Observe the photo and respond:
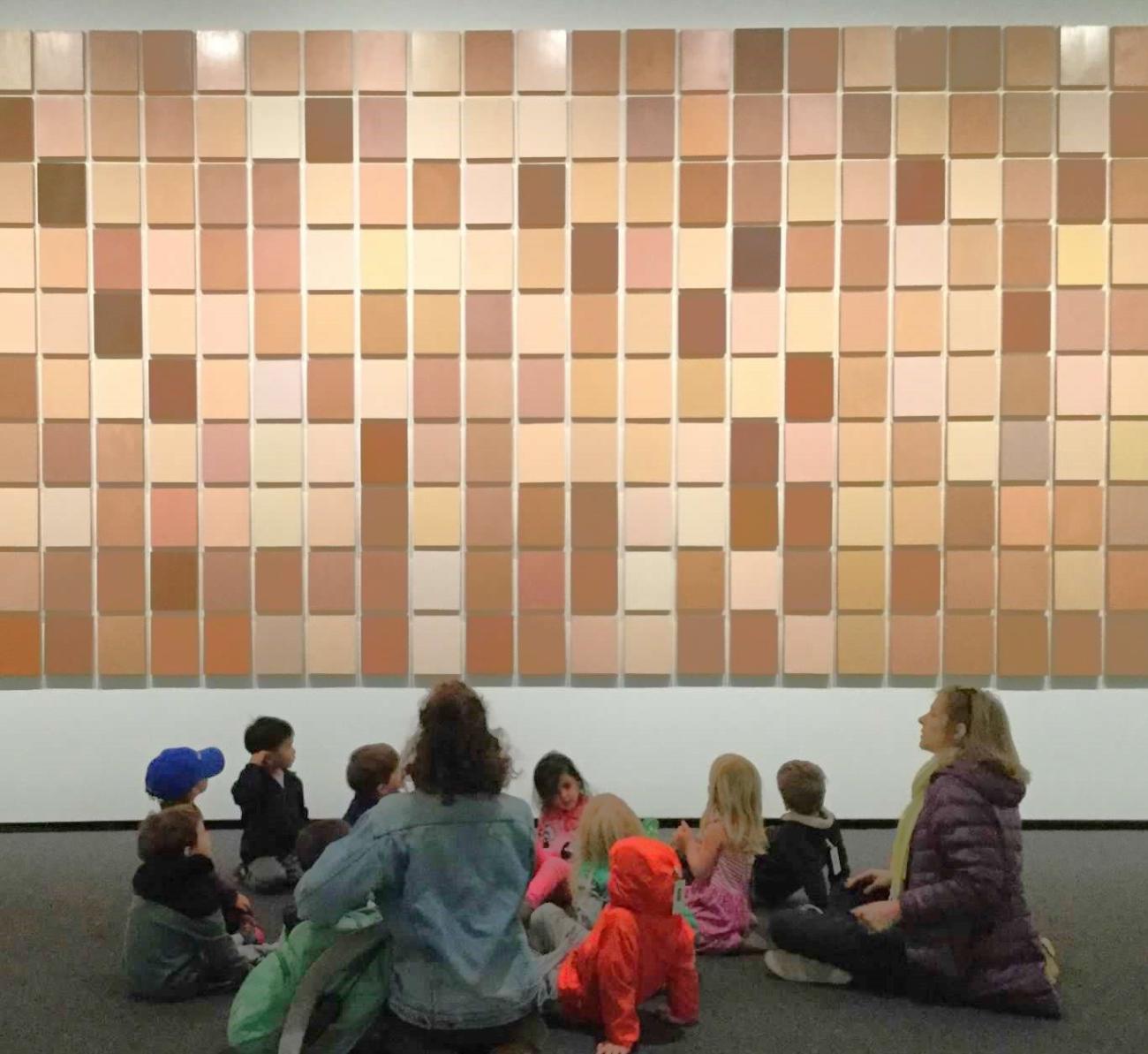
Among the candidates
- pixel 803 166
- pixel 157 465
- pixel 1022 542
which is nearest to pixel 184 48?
pixel 157 465

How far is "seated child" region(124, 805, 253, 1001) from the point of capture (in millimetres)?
3318

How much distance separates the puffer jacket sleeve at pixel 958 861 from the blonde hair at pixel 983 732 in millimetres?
107

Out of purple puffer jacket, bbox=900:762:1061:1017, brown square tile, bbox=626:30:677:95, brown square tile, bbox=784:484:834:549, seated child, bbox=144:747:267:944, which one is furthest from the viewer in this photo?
brown square tile, bbox=784:484:834:549

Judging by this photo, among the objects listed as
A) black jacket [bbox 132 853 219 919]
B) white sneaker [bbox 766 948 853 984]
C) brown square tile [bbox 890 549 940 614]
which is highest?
brown square tile [bbox 890 549 940 614]

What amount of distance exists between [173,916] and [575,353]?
113 inches

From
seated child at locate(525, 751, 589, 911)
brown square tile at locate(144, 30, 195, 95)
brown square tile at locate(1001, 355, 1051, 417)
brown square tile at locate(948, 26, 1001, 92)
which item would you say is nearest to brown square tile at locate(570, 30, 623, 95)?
brown square tile at locate(948, 26, 1001, 92)

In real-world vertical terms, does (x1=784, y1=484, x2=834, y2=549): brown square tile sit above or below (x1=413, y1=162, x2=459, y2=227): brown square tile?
below

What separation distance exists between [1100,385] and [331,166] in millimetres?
3444

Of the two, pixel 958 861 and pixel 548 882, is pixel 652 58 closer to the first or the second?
pixel 548 882

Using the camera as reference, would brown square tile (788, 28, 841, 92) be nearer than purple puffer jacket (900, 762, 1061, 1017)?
No

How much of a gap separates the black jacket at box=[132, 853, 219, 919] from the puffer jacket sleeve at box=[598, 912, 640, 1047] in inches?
44.0

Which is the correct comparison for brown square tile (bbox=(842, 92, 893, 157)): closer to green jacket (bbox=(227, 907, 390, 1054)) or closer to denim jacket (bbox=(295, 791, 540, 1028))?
denim jacket (bbox=(295, 791, 540, 1028))

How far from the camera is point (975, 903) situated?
3250mm

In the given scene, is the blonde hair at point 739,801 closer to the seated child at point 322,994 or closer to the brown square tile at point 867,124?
the seated child at point 322,994
